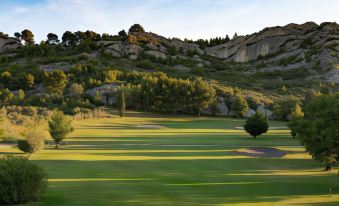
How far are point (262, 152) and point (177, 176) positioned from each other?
16885 millimetres

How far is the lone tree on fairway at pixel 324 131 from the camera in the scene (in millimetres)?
29062

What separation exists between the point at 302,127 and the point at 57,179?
17161 millimetres

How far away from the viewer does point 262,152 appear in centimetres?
4297

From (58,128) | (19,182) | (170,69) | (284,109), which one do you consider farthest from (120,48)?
(19,182)

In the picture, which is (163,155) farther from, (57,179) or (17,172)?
(17,172)

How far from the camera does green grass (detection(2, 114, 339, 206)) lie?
22000mm

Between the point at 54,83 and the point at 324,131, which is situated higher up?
the point at 54,83

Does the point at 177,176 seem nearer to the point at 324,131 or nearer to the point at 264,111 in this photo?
the point at 324,131

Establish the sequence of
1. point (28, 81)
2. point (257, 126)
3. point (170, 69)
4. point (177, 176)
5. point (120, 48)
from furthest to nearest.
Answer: point (120, 48), point (170, 69), point (28, 81), point (257, 126), point (177, 176)

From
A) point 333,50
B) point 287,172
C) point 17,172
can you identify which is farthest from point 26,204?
point 333,50

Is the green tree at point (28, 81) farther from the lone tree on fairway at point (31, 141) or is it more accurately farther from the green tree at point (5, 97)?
the lone tree on fairway at point (31, 141)

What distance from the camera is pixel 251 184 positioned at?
26312 millimetres

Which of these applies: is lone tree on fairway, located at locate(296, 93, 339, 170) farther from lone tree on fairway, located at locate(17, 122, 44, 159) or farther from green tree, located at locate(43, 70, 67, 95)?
green tree, located at locate(43, 70, 67, 95)

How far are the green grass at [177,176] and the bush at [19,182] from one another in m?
0.60
